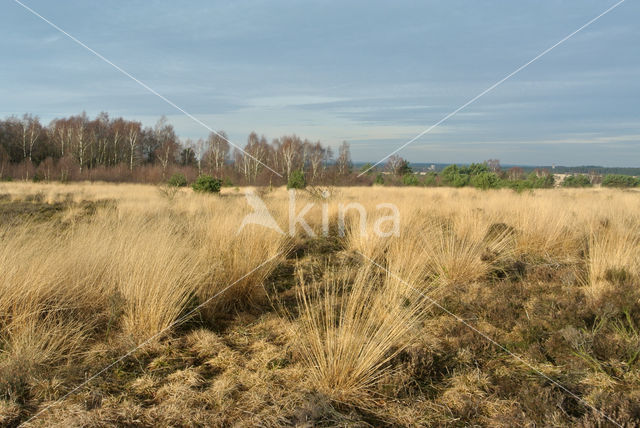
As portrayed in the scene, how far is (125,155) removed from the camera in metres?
47.3

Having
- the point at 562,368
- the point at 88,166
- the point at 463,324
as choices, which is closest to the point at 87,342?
the point at 463,324

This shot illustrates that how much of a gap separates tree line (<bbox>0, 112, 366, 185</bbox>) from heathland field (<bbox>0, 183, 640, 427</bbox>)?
78.2ft

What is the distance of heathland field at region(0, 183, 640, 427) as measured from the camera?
220 cm

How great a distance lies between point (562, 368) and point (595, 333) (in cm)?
58

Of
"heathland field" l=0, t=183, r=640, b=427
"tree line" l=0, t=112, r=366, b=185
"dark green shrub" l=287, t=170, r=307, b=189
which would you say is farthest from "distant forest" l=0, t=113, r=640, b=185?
"heathland field" l=0, t=183, r=640, b=427

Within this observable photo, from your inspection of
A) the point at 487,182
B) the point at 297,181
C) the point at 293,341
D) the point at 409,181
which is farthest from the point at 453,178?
the point at 293,341

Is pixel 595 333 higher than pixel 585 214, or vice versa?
pixel 585 214

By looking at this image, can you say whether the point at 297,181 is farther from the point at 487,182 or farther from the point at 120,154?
the point at 120,154

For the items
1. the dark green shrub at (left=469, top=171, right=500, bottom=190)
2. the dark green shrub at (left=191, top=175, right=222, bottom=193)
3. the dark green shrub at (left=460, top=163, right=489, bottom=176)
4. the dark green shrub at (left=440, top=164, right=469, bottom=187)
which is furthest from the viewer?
the dark green shrub at (left=460, top=163, right=489, bottom=176)

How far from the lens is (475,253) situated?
5012 millimetres

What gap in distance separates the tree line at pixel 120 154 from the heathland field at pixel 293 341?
23832 mm

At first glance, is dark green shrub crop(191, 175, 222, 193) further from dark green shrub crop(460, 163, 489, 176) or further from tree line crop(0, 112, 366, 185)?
dark green shrub crop(460, 163, 489, 176)

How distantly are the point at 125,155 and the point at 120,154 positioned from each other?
1.31 meters

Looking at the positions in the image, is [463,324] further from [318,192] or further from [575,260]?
[318,192]
